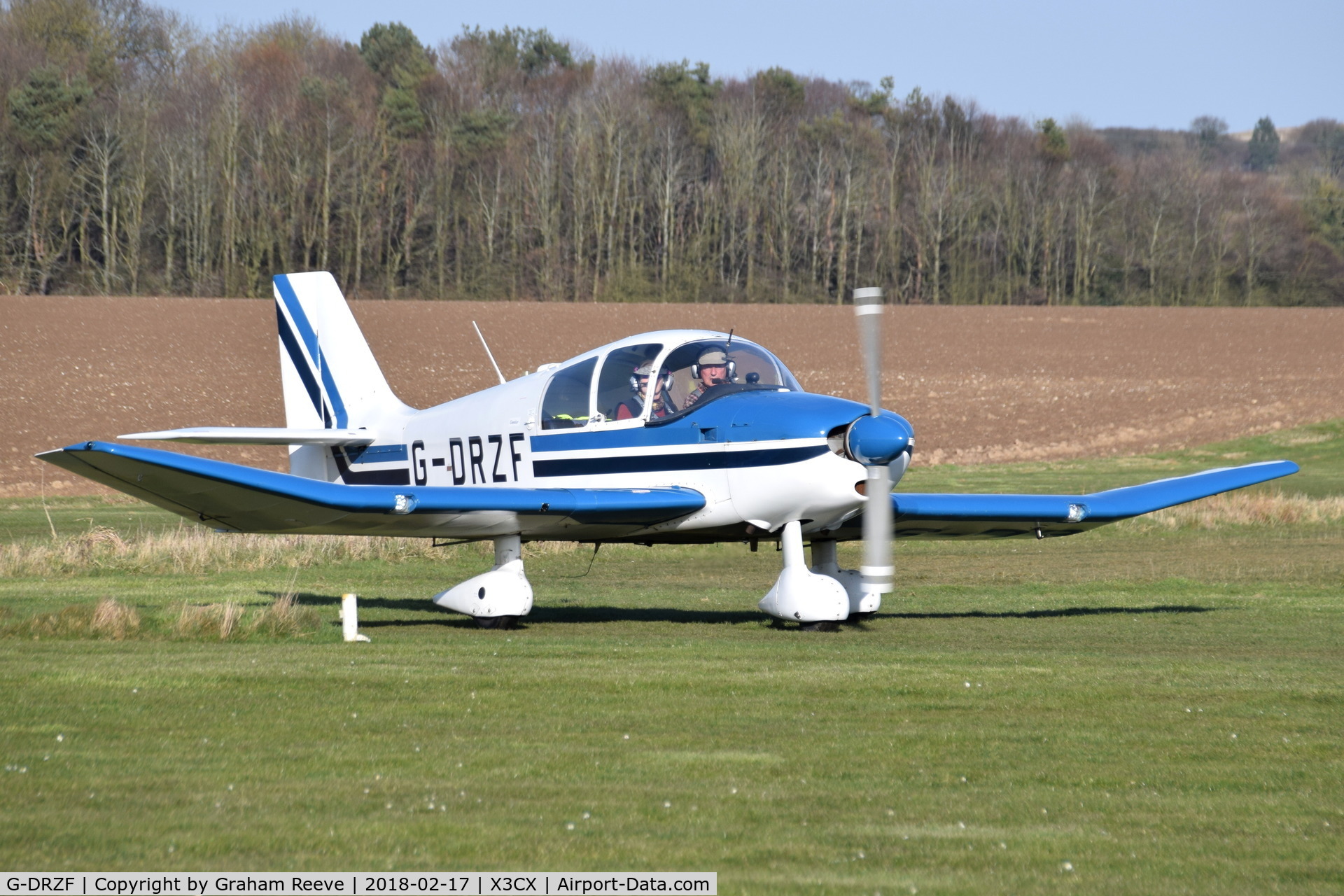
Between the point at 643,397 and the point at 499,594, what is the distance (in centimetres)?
240

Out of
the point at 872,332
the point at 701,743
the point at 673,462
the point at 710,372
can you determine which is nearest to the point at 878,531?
the point at 872,332

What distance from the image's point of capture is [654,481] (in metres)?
13.8

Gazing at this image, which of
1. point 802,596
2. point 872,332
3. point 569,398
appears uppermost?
point 872,332

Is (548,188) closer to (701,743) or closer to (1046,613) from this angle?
(1046,613)

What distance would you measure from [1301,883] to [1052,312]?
65.2 m

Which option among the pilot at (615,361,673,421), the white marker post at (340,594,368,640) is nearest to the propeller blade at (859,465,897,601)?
the pilot at (615,361,673,421)

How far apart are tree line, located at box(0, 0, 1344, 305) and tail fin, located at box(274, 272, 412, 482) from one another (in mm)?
52725

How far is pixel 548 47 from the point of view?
97.4 meters

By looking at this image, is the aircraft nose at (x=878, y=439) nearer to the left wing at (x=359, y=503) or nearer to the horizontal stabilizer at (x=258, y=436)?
the left wing at (x=359, y=503)

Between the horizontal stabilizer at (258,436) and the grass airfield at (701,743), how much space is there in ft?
5.84

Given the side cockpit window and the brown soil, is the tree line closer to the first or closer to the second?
the brown soil

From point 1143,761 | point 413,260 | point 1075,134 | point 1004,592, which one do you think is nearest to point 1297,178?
point 1075,134

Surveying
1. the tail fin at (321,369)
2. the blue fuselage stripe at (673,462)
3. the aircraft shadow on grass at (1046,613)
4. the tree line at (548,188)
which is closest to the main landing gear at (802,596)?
the blue fuselage stripe at (673,462)

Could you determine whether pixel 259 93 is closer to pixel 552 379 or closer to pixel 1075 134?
pixel 1075 134
